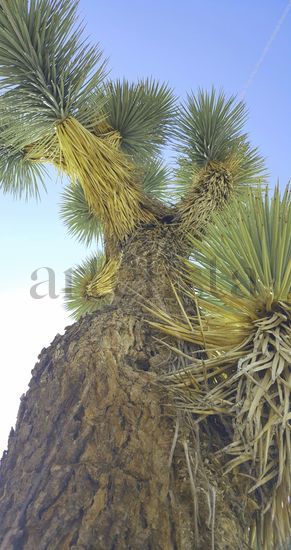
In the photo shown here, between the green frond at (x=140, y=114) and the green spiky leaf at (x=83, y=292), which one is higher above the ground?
the green frond at (x=140, y=114)

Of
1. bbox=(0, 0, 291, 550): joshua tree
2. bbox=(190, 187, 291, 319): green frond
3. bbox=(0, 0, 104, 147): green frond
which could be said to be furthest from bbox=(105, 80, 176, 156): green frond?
bbox=(190, 187, 291, 319): green frond

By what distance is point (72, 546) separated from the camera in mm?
1910

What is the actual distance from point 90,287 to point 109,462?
9.04 ft

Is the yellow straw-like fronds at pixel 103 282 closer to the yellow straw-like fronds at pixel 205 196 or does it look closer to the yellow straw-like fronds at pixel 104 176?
the yellow straw-like fronds at pixel 104 176

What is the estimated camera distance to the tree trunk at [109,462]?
6.53ft

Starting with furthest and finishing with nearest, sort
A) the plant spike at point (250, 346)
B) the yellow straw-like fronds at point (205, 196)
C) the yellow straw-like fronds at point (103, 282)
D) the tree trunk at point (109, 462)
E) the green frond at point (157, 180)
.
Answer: the green frond at point (157, 180) < the yellow straw-like fronds at point (103, 282) < the yellow straw-like fronds at point (205, 196) < the plant spike at point (250, 346) < the tree trunk at point (109, 462)

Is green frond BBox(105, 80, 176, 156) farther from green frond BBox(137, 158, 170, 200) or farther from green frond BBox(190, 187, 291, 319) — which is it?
green frond BBox(190, 187, 291, 319)

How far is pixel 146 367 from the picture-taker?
2643mm

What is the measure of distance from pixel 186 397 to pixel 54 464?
650 millimetres

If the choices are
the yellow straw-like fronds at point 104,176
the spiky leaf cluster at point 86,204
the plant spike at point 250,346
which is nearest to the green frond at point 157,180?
the spiky leaf cluster at point 86,204

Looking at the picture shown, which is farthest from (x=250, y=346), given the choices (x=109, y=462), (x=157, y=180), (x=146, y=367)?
(x=157, y=180)

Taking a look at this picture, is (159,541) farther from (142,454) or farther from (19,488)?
(19,488)

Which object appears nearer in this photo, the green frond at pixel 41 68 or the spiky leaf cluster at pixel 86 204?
the green frond at pixel 41 68

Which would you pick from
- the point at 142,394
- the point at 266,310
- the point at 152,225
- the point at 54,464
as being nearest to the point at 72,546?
the point at 54,464
